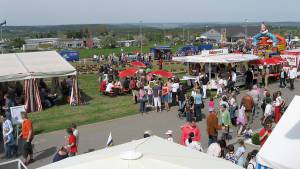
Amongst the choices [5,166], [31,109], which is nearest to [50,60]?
[31,109]

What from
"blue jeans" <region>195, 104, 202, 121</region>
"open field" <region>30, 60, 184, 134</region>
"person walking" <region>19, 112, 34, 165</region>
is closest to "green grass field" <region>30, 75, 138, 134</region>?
"open field" <region>30, 60, 184, 134</region>

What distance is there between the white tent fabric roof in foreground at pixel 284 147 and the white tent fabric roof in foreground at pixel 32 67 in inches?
463

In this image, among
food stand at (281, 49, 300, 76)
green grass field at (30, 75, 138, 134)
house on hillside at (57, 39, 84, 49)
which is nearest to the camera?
green grass field at (30, 75, 138, 134)

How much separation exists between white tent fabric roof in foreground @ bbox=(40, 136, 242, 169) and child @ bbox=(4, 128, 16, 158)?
20.4 feet

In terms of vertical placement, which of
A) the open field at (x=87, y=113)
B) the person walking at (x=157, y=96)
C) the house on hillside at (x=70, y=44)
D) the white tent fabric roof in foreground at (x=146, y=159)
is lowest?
the house on hillside at (x=70, y=44)

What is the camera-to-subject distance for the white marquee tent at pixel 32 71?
16.7 meters

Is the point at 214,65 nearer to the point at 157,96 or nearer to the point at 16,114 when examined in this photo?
the point at 157,96

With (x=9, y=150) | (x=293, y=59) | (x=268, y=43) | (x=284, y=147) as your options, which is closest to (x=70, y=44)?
(x=268, y=43)

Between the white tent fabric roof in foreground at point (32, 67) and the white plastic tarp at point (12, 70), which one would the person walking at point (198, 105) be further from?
the white plastic tarp at point (12, 70)

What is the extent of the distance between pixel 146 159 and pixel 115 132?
875 centimetres

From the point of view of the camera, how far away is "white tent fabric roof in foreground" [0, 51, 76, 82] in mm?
16625

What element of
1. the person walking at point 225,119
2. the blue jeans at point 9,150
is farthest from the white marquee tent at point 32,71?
the person walking at point 225,119

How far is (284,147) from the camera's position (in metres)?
6.88

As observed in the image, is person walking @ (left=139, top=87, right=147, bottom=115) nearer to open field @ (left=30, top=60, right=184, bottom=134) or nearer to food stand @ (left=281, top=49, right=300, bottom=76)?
open field @ (left=30, top=60, right=184, bottom=134)
